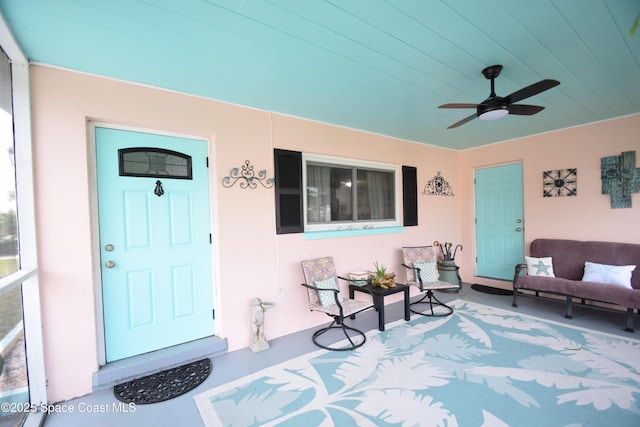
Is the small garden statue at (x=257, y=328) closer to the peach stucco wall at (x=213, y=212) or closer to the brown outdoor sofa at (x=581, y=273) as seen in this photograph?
the peach stucco wall at (x=213, y=212)

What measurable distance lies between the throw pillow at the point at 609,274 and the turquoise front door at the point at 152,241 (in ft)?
14.6

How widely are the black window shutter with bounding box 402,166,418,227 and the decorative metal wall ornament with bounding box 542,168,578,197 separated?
6.07 ft

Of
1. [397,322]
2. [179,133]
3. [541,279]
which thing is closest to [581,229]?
[541,279]

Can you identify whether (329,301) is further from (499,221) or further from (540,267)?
(499,221)

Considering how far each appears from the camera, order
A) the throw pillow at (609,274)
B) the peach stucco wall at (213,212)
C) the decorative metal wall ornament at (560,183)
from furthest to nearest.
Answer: the decorative metal wall ornament at (560,183)
the throw pillow at (609,274)
the peach stucco wall at (213,212)

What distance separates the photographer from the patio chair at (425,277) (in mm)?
3766

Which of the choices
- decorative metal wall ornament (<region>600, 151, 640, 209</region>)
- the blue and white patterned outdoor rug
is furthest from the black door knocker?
decorative metal wall ornament (<region>600, 151, 640, 209</region>)

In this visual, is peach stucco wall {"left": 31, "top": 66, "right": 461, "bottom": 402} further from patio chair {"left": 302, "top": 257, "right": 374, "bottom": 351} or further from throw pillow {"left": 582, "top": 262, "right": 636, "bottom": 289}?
throw pillow {"left": 582, "top": 262, "right": 636, "bottom": 289}

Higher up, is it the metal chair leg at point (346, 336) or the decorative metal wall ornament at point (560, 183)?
the decorative metal wall ornament at point (560, 183)

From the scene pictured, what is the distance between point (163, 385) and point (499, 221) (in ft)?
16.9

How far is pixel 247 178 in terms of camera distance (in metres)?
3.06

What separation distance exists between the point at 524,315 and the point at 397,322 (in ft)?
5.26

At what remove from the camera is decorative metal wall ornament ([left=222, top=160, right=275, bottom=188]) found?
2961 millimetres

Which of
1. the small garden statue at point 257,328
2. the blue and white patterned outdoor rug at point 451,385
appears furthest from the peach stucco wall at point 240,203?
the blue and white patterned outdoor rug at point 451,385
